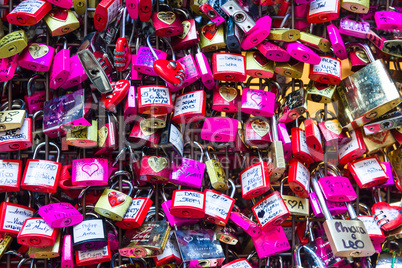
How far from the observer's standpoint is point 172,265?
5.48 ft

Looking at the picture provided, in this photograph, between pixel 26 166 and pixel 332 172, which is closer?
pixel 26 166

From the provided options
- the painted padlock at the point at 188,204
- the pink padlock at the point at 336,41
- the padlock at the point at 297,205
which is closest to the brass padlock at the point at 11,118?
the painted padlock at the point at 188,204

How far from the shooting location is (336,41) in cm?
176

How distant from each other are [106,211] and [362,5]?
1.32 m

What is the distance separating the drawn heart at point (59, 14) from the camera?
1705 mm

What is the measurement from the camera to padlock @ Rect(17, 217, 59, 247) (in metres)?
1.56

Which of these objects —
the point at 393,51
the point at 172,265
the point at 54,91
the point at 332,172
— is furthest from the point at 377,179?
the point at 54,91

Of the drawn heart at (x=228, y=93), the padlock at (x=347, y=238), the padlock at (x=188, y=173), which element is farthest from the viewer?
the drawn heart at (x=228, y=93)

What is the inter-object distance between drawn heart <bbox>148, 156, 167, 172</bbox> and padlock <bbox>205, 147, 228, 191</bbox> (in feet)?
0.55

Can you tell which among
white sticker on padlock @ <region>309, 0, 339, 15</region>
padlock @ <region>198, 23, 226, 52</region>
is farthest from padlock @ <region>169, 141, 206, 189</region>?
white sticker on padlock @ <region>309, 0, 339, 15</region>

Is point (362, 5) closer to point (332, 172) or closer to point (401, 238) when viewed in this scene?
point (332, 172)

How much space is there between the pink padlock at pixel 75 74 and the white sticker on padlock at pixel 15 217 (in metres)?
0.50

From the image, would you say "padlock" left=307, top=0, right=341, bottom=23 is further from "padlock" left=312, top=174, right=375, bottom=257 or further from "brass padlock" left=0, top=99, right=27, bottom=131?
"brass padlock" left=0, top=99, right=27, bottom=131

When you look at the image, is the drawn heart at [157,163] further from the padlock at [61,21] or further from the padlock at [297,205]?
the padlock at [61,21]
